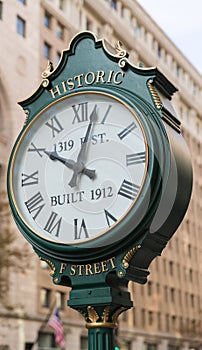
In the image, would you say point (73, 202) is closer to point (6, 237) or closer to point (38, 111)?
point (38, 111)

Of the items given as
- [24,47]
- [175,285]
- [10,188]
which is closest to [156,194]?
[10,188]

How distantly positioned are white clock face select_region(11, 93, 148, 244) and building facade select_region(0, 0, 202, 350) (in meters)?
16.5

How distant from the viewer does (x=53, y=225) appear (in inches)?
145

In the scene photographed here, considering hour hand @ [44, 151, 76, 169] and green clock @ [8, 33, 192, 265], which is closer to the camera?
green clock @ [8, 33, 192, 265]

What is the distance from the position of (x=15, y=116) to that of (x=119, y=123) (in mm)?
32609

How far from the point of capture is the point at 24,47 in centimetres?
3809

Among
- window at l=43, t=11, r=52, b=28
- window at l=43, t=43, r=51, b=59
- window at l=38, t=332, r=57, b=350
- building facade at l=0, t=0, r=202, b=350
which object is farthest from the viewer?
window at l=43, t=11, r=52, b=28

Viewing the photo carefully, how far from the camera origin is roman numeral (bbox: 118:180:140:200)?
3.41 m

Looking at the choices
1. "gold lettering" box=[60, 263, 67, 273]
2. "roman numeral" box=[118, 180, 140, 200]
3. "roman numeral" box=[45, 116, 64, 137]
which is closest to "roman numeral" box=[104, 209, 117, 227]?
"roman numeral" box=[118, 180, 140, 200]

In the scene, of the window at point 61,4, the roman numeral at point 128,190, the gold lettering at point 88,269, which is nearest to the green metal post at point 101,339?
the gold lettering at point 88,269

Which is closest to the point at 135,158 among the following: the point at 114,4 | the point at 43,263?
the point at 43,263

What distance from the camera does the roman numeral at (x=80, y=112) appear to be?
383cm

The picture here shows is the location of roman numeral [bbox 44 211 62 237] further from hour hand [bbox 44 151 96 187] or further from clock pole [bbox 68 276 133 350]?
clock pole [bbox 68 276 133 350]

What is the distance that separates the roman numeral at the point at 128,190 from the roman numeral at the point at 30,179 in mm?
615
